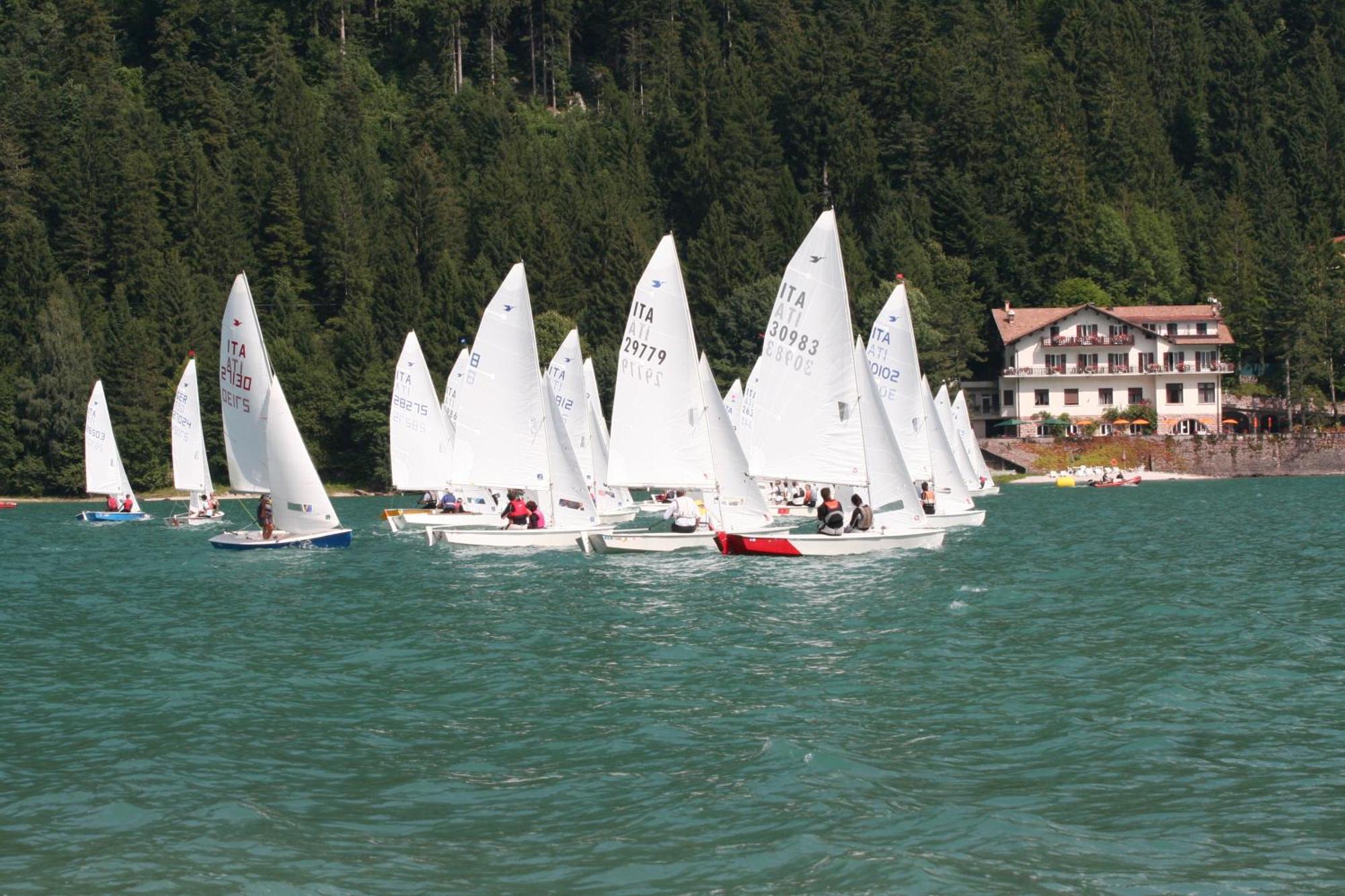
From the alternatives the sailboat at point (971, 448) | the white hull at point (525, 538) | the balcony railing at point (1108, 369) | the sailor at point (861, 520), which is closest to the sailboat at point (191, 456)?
the white hull at point (525, 538)

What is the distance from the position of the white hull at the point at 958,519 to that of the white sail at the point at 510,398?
14.0 meters

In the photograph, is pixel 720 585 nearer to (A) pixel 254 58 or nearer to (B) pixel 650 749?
(B) pixel 650 749

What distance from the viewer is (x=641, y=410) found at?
1410 inches

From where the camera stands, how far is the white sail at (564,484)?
125 feet

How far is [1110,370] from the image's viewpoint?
349 ft

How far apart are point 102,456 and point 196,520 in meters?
10.7

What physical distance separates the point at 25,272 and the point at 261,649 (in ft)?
294

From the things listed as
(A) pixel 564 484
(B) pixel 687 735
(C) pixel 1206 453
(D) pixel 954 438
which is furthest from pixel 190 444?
(C) pixel 1206 453

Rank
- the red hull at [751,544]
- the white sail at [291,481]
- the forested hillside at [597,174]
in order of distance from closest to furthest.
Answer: the red hull at [751,544], the white sail at [291,481], the forested hillside at [597,174]

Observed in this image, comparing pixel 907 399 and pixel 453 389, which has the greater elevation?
pixel 453 389

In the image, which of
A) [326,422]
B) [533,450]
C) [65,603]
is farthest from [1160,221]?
[65,603]

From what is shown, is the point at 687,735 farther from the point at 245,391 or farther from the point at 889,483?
the point at 245,391

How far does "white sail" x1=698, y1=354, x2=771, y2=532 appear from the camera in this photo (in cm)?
3506

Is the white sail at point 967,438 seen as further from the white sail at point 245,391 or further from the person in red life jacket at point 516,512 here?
the white sail at point 245,391
